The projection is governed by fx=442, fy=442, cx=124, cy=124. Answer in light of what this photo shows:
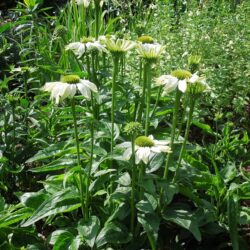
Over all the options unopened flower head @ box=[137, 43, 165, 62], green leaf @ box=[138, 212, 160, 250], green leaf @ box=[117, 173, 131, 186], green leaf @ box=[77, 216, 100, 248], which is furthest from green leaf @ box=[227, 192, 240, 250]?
unopened flower head @ box=[137, 43, 165, 62]

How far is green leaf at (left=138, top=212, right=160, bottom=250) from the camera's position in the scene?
157 cm

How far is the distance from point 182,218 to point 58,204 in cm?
48

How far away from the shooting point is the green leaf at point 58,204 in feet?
5.44

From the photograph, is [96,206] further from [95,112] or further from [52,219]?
[95,112]

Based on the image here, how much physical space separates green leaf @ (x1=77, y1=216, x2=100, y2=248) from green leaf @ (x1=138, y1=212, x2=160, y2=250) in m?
0.17

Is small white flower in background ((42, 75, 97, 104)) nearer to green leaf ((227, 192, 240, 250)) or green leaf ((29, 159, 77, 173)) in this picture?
green leaf ((29, 159, 77, 173))

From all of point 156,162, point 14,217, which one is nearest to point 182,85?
point 156,162

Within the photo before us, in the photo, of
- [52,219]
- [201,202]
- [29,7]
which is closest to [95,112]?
[52,219]

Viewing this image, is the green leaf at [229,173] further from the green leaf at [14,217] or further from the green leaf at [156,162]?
the green leaf at [14,217]

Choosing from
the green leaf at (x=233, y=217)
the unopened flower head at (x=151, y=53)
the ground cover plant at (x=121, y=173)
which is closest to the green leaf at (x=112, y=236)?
the ground cover plant at (x=121, y=173)

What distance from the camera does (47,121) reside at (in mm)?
2457

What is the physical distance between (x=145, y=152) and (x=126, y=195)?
316 millimetres

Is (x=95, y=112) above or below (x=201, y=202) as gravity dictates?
above

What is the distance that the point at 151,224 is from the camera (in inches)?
63.9
